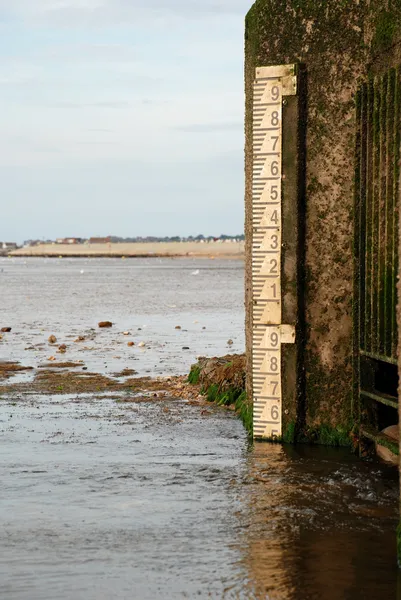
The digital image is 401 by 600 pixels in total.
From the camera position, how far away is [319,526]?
6500 mm

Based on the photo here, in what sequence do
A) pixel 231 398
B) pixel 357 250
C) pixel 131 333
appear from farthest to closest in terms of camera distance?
pixel 131 333
pixel 231 398
pixel 357 250

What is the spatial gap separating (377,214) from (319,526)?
9.92 ft

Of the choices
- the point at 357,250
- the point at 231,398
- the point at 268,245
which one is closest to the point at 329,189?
the point at 357,250

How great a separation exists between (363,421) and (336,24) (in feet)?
11.8

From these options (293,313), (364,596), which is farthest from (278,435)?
(364,596)

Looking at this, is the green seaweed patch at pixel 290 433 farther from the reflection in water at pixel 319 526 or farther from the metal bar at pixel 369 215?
the metal bar at pixel 369 215

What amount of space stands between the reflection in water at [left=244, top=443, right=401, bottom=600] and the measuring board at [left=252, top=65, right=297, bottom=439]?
57cm

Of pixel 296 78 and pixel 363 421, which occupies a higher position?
pixel 296 78

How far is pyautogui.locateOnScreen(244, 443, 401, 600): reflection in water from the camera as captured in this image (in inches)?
213

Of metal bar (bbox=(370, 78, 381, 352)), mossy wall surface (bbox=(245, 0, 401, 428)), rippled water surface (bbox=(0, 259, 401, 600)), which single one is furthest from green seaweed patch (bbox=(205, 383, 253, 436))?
metal bar (bbox=(370, 78, 381, 352))

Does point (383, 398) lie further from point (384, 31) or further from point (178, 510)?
point (384, 31)

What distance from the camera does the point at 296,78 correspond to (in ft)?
29.9

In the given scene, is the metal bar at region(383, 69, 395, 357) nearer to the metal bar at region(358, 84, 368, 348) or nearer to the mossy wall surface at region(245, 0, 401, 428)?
the metal bar at region(358, 84, 368, 348)

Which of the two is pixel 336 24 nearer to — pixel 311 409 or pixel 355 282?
pixel 355 282
